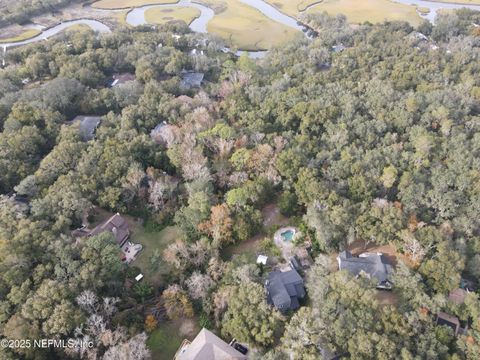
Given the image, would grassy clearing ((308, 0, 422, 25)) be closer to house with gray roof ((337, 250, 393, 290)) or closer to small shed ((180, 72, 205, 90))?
small shed ((180, 72, 205, 90))

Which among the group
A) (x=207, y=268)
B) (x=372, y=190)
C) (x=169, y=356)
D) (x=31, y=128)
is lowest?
(x=169, y=356)

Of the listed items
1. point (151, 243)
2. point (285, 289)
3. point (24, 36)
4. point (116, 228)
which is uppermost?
point (24, 36)

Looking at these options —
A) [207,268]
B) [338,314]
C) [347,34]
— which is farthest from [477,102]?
[207,268]

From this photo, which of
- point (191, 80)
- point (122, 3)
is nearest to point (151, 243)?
point (191, 80)

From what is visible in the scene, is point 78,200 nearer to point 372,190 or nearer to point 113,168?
point 113,168

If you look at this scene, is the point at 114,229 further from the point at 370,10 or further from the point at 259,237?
the point at 370,10

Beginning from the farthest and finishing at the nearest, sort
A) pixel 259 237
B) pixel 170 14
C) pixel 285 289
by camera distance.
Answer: pixel 170 14
pixel 259 237
pixel 285 289
